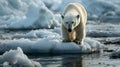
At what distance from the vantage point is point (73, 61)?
26.5ft

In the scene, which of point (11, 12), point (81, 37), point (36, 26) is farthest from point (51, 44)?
point (11, 12)

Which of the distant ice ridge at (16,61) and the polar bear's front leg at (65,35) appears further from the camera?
the polar bear's front leg at (65,35)

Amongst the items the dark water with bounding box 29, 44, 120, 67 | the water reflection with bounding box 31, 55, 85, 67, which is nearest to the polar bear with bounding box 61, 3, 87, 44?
the dark water with bounding box 29, 44, 120, 67

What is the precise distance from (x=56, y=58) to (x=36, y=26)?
10.9 m

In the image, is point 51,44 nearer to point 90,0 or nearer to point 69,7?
point 69,7

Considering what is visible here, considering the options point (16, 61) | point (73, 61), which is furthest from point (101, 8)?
point (16, 61)

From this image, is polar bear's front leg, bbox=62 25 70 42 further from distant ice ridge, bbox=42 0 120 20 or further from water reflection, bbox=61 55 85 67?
distant ice ridge, bbox=42 0 120 20

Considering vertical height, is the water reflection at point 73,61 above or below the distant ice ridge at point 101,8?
below

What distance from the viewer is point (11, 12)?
80.7 feet

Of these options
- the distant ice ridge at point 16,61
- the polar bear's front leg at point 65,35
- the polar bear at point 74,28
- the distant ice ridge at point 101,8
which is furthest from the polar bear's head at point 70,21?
the distant ice ridge at point 101,8

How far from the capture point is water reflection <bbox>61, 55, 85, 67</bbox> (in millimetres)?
7566

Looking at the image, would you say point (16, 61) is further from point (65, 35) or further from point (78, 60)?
point (65, 35)

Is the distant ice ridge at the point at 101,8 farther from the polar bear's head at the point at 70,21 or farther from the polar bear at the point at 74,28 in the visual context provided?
the polar bear's head at the point at 70,21

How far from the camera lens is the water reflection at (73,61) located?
7.57 meters
